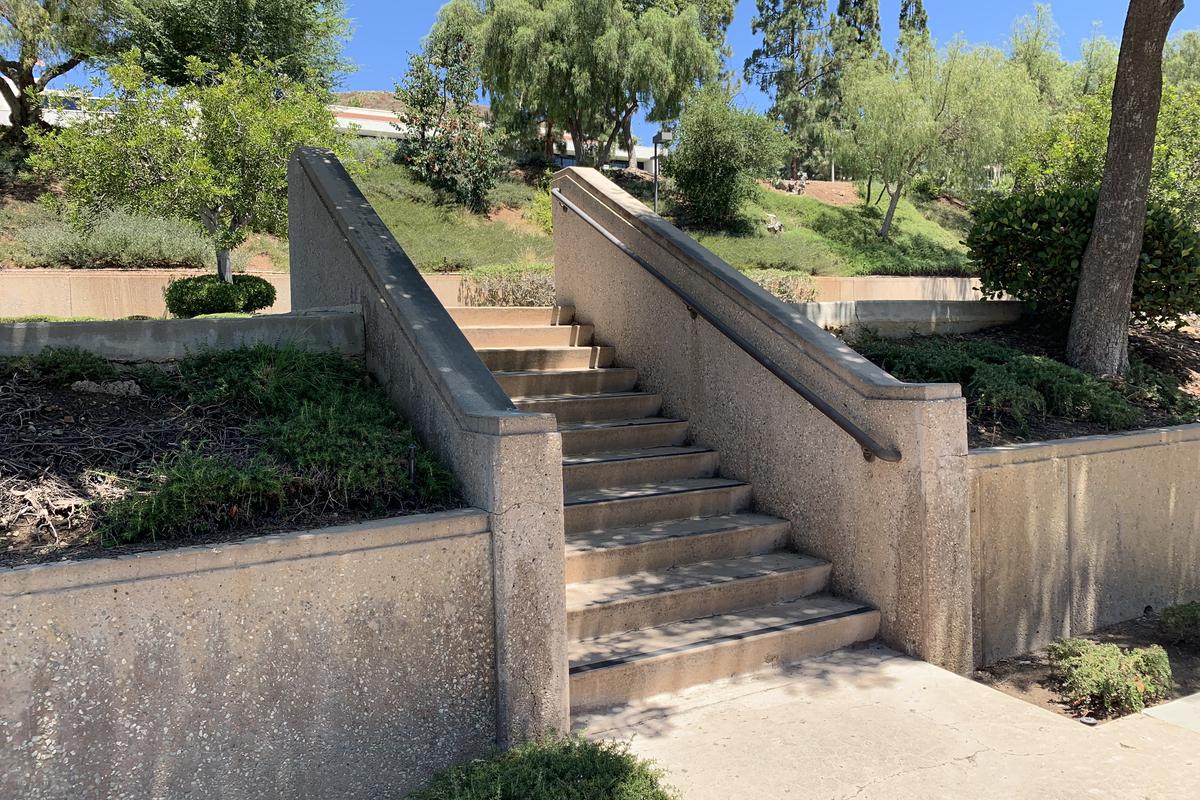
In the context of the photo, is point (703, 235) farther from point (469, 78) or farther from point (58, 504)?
point (58, 504)

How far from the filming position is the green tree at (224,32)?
86.7 feet

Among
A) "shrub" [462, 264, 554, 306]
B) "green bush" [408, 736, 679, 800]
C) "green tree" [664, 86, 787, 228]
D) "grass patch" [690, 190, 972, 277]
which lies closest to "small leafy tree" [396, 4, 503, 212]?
"green tree" [664, 86, 787, 228]

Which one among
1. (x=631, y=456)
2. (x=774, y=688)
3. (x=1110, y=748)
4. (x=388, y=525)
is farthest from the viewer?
(x=631, y=456)

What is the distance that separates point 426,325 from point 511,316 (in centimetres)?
294

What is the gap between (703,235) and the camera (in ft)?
98.6

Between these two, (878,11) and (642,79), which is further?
(878,11)

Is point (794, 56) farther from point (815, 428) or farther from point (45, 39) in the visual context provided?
point (815, 428)

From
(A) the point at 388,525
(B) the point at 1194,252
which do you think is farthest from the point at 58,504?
(B) the point at 1194,252

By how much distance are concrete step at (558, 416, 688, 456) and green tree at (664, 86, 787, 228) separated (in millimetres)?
26253

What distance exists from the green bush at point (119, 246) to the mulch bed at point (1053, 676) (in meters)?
16.7

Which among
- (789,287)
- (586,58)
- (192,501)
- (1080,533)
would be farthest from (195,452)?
(586,58)

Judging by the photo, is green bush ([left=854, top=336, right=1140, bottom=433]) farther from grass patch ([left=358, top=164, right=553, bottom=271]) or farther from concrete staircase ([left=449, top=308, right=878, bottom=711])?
grass patch ([left=358, top=164, right=553, bottom=271])

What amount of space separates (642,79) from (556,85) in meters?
3.20

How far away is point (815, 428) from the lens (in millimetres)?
5195
